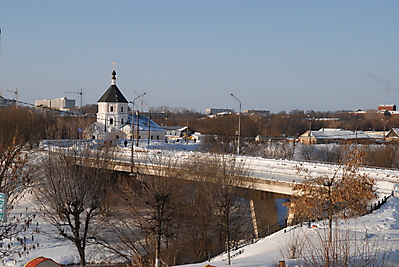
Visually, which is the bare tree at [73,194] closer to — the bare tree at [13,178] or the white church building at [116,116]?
the bare tree at [13,178]

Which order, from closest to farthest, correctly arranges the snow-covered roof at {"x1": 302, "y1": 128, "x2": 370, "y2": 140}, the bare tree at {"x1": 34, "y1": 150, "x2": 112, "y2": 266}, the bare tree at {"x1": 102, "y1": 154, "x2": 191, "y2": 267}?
the bare tree at {"x1": 102, "y1": 154, "x2": 191, "y2": 267}
the bare tree at {"x1": 34, "y1": 150, "x2": 112, "y2": 266}
the snow-covered roof at {"x1": 302, "y1": 128, "x2": 370, "y2": 140}

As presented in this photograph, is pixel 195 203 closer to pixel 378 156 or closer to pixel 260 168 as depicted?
pixel 260 168

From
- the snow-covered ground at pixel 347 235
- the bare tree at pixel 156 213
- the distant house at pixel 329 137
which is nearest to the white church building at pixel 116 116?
the distant house at pixel 329 137


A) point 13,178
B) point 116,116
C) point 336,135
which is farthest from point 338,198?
point 336,135

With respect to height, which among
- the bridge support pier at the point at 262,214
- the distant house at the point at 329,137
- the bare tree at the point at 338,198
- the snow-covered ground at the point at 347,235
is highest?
the distant house at the point at 329,137

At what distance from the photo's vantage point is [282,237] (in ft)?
52.6

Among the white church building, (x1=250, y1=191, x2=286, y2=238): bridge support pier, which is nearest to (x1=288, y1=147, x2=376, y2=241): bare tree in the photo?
(x1=250, y1=191, x2=286, y2=238): bridge support pier

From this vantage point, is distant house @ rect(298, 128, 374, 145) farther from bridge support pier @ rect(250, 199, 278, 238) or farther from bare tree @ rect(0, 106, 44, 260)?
bare tree @ rect(0, 106, 44, 260)

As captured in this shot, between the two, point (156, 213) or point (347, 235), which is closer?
point (347, 235)

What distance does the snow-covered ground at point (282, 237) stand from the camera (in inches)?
523

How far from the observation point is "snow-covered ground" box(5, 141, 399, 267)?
13.3 metres

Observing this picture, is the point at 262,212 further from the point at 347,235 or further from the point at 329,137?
the point at 329,137

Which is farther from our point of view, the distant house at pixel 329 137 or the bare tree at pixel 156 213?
the distant house at pixel 329 137

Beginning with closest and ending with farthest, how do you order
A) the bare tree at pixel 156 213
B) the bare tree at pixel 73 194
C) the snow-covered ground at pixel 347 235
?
the snow-covered ground at pixel 347 235 → the bare tree at pixel 156 213 → the bare tree at pixel 73 194
